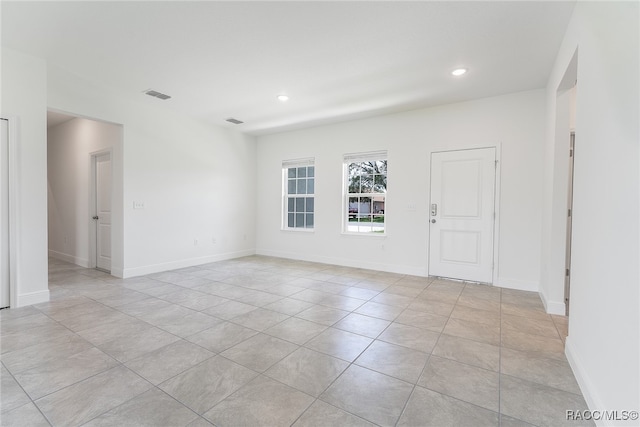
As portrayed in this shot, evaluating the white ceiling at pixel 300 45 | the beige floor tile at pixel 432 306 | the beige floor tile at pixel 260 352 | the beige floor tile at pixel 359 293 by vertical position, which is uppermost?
the white ceiling at pixel 300 45

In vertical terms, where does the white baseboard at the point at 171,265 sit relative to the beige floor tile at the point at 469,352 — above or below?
above

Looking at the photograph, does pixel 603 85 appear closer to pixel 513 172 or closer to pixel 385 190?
pixel 513 172

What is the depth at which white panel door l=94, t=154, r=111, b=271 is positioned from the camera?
16.4 feet

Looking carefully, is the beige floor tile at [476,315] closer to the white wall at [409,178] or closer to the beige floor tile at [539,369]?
the beige floor tile at [539,369]

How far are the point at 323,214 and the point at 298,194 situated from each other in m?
0.83

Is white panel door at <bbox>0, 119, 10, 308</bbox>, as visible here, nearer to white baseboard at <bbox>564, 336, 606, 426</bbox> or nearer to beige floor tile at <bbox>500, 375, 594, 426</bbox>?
beige floor tile at <bbox>500, 375, 594, 426</bbox>

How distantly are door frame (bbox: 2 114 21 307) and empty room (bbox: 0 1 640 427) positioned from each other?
0.02 metres

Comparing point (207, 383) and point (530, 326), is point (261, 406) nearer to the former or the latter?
point (207, 383)

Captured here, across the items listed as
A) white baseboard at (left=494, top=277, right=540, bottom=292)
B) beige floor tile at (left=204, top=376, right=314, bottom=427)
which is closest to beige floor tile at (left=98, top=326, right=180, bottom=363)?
beige floor tile at (left=204, top=376, right=314, bottom=427)

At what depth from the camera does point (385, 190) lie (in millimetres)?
5188

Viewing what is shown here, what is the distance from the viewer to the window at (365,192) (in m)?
5.24

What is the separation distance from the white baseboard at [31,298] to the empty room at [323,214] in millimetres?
30

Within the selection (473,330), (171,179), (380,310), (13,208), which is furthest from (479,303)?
(13,208)

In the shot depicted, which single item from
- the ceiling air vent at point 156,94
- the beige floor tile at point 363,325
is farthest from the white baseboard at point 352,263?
the ceiling air vent at point 156,94
